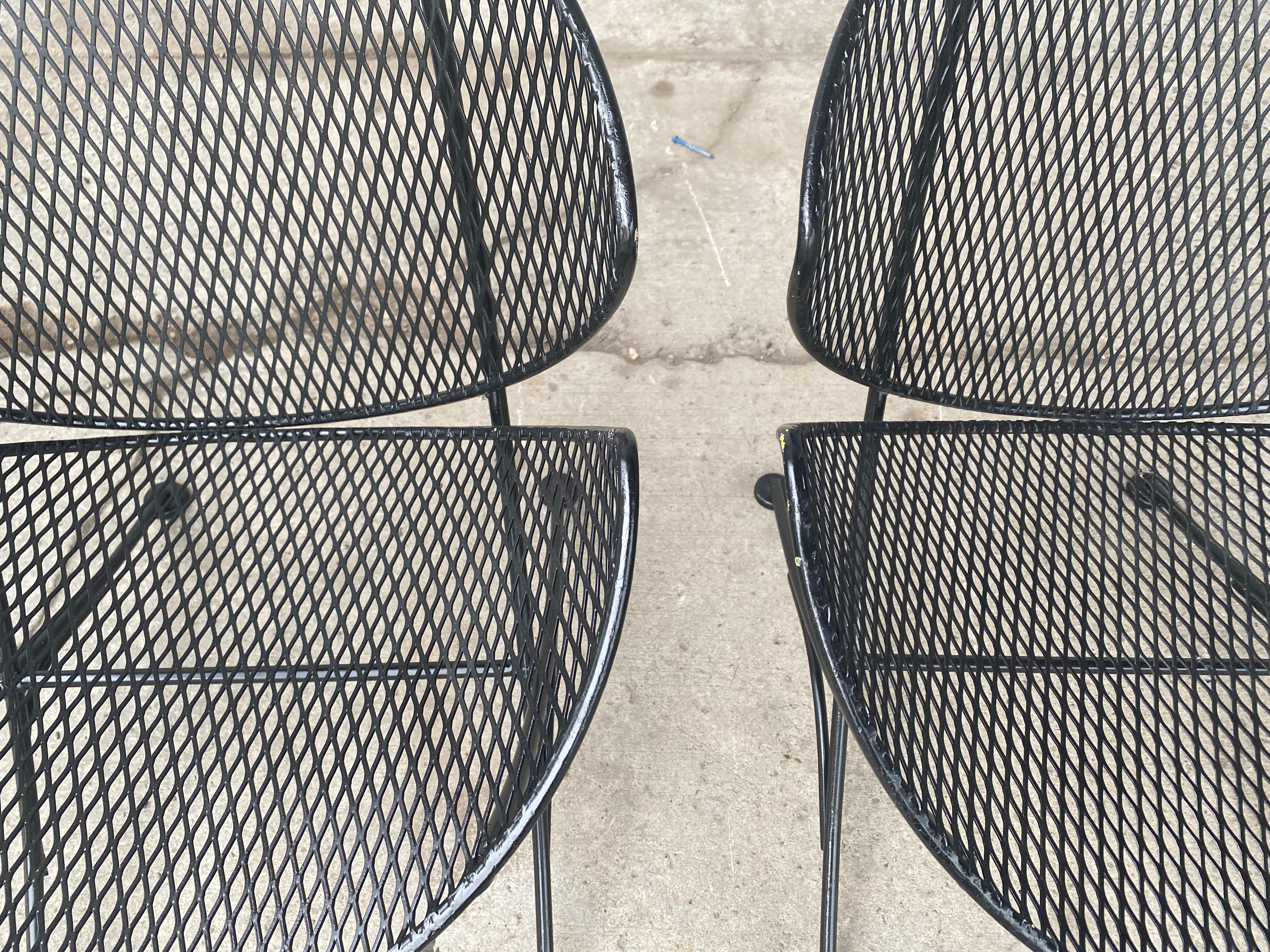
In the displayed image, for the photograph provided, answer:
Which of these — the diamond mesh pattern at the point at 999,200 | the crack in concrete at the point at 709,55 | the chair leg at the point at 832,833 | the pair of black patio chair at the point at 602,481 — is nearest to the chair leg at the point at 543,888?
the pair of black patio chair at the point at 602,481

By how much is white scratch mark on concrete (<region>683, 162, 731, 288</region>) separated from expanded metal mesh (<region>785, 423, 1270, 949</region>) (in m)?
0.69

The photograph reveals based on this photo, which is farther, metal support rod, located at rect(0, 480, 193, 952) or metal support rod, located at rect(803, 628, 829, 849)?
metal support rod, located at rect(803, 628, 829, 849)

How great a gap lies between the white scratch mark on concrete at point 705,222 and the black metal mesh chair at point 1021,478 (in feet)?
1.95

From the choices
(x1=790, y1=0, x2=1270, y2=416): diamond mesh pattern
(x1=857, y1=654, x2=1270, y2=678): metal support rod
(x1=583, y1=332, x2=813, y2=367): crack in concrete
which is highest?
(x1=790, y1=0, x2=1270, y2=416): diamond mesh pattern

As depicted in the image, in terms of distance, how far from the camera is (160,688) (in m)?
0.76

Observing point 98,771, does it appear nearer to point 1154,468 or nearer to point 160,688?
point 160,688

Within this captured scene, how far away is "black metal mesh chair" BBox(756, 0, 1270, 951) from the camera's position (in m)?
0.72

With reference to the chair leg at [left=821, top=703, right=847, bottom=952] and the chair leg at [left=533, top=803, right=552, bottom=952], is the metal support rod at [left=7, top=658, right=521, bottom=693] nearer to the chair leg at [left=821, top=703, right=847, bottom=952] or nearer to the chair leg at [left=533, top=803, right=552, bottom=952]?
the chair leg at [left=533, top=803, right=552, bottom=952]

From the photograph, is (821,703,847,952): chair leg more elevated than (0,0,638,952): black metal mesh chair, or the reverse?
(0,0,638,952): black metal mesh chair

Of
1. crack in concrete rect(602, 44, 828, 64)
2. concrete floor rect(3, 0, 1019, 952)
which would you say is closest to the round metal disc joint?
concrete floor rect(3, 0, 1019, 952)

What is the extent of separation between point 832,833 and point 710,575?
458 mm

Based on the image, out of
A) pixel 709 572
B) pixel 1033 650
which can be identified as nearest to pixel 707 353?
pixel 709 572

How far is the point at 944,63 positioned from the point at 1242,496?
525 millimetres

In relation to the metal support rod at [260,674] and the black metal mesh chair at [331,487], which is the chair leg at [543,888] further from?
the metal support rod at [260,674]
